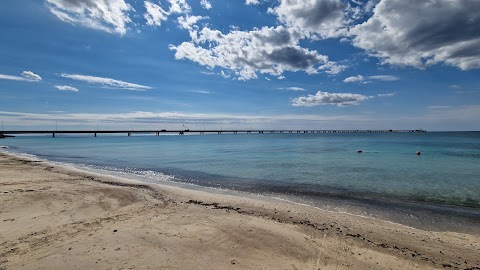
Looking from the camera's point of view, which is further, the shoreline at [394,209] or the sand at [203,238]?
the shoreline at [394,209]

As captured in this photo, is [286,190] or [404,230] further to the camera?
[286,190]

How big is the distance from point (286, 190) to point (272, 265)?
8755 mm

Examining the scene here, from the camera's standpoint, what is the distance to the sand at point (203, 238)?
552cm

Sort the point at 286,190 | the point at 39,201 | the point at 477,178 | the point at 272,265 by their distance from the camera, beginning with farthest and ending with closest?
the point at 477,178
the point at 286,190
the point at 39,201
the point at 272,265

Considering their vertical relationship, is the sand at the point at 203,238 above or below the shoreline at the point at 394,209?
above

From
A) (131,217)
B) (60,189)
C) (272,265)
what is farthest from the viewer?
(60,189)

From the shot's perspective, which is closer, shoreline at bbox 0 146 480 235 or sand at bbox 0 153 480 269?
sand at bbox 0 153 480 269

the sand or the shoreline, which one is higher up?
the sand

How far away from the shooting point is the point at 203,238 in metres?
6.69

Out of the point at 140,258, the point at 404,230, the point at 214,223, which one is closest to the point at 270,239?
the point at 214,223

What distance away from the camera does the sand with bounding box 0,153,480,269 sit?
552 cm

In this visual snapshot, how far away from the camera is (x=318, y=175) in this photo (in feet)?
60.9

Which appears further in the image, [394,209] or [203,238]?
[394,209]

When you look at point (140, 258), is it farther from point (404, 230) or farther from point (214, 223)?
point (404, 230)
